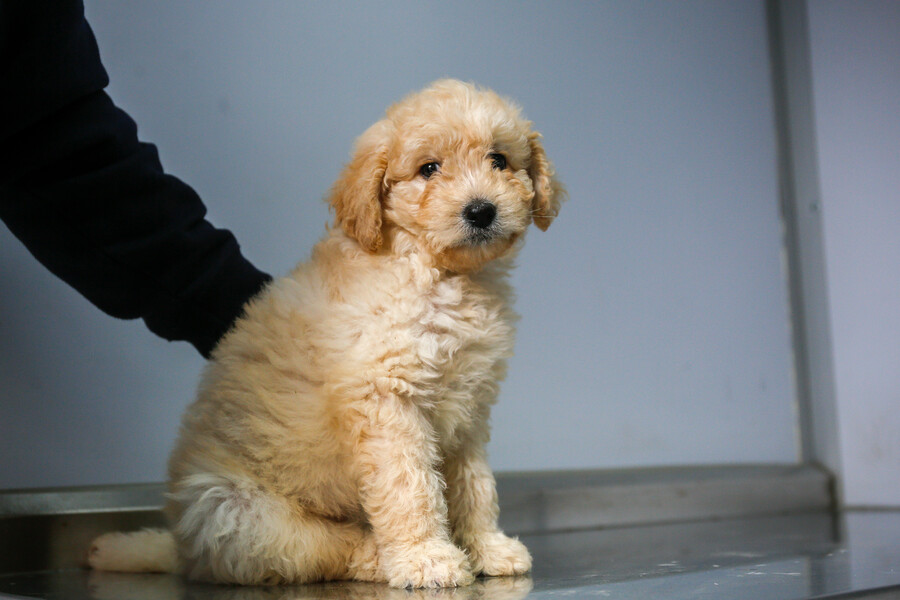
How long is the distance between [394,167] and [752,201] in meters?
2.97

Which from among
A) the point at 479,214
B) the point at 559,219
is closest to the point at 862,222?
the point at 559,219

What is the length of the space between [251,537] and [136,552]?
0.60 meters

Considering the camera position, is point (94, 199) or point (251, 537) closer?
point (251, 537)

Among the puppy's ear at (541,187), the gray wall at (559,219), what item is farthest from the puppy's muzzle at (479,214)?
the gray wall at (559,219)

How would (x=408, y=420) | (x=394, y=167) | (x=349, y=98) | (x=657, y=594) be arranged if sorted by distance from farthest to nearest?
(x=349, y=98) → (x=394, y=167) → (x=408, y=420) → (x=657, y=594)

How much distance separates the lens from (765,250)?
449 cm

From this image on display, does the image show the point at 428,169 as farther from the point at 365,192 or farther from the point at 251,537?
the point at 251,537

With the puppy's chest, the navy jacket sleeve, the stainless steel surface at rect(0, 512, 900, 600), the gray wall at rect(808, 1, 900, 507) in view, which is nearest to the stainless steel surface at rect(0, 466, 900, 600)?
the stainless steel surface at rect(0, 512, 900, 600)

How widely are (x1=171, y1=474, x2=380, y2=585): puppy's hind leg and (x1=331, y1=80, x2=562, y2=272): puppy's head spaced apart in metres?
0.67

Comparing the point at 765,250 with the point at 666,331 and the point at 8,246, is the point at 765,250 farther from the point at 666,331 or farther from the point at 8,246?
the point at 8,246

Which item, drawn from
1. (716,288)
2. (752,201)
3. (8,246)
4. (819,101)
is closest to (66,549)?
Answer: (8,246)

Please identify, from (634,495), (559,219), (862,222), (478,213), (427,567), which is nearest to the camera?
(427,567)

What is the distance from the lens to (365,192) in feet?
6.72

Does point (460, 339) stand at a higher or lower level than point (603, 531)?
higher
